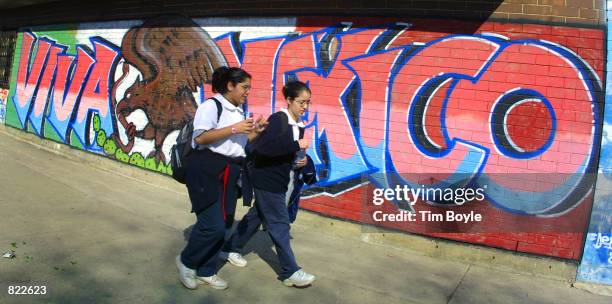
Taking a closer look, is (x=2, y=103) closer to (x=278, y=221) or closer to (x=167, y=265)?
(x=167, y=265)

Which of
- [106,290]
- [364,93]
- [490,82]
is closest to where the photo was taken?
[106,290]

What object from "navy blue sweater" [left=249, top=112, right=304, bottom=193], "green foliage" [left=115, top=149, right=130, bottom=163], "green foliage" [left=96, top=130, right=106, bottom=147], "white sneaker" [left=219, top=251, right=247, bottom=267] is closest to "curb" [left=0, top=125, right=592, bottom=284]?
"white sneaker" [left=219, top=251, right=247, bottom=267]

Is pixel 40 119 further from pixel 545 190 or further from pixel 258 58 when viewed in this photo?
pixel 545 190

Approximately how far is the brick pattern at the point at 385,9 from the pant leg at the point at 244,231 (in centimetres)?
259

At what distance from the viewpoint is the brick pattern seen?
4.65 m

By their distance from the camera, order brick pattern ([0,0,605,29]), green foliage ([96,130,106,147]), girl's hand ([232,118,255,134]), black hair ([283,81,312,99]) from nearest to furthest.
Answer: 1. girl's hand ([232,118,255,134])
2. black hair ([283,81,312,99])
3. brick pattern ([0,0,605,29])
4. green foliage ([96,130,106,147])

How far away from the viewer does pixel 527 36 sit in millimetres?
4773

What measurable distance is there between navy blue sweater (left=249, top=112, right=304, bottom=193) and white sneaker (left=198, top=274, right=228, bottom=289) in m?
0.75

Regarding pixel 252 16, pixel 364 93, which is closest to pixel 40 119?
pixel 252 16

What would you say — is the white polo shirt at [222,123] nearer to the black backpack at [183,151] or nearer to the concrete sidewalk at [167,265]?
the black backpack at [183,151]

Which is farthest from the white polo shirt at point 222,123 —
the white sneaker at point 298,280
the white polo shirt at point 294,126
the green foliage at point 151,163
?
the green foliage at point 151,163

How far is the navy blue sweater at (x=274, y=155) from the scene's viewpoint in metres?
3.71

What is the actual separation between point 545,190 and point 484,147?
0.67 meters

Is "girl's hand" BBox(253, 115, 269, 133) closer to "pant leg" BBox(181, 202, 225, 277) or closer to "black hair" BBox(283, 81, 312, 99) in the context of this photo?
"black hair" BBox(283, 81, 312, 99)
